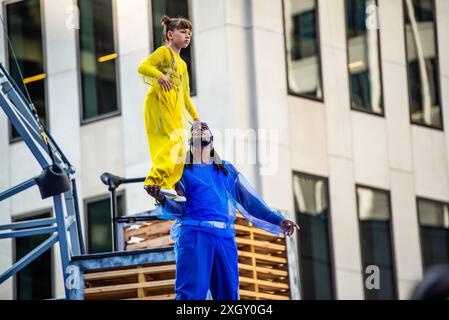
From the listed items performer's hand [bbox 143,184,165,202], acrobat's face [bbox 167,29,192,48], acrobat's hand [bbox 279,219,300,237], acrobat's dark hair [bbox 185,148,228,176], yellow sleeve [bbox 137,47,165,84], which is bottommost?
acrobat's hand [bbox 279,219,300,237]

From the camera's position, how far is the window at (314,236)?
25.8 meters

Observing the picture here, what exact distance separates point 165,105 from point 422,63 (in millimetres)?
15037

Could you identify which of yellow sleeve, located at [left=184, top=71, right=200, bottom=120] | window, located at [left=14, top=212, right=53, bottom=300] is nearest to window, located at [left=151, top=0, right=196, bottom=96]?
window, located at [left=14, top=212, right=53, bottom=300]

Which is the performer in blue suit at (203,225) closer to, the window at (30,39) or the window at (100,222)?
the window at (100,222)

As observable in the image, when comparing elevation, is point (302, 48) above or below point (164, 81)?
above

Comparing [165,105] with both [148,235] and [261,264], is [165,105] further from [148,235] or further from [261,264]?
[148,235]

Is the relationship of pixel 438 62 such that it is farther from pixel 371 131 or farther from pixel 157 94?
pixel 157 94

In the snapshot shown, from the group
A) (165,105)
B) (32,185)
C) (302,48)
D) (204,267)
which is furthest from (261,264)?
(302,48)

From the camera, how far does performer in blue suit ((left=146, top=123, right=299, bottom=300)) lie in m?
11.8

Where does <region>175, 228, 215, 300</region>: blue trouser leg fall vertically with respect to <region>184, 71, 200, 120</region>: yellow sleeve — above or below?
below

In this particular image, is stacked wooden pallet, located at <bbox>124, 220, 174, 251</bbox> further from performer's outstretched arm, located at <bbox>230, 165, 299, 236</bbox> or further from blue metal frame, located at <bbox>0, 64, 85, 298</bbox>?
performer's outstretched arm, located at <bbox>230, 165, 299, 236</bbox>

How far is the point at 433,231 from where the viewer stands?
28141mm

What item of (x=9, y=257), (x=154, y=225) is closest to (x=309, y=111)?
(x=9, y=257)

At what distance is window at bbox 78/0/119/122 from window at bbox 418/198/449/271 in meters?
6.28
